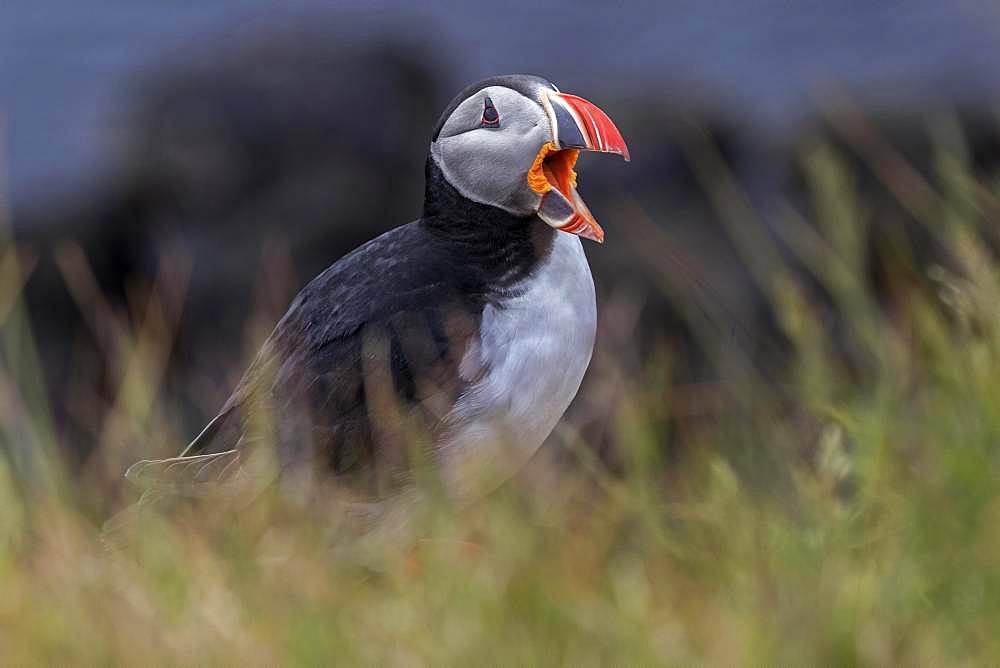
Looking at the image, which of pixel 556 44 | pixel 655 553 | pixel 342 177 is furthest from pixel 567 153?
pixel 556 44

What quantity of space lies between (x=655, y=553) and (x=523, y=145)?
3.23 feet

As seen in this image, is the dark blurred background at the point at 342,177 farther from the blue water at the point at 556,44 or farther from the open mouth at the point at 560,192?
the open mouth at the point at 560,192

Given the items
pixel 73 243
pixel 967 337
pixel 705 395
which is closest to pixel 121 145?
pixel 73 243

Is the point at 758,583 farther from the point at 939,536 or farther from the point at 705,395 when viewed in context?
the point at 705,395

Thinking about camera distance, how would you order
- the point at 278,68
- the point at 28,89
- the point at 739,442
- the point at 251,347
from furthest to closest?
the point at 28,89 → the point at 278,68 → the point at 251,347 → the point at 739,442

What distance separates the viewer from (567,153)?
3.46 metres

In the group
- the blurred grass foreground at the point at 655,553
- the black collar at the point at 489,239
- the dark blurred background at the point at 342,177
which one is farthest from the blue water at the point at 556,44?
the blurred grass foreground at the point at 655,553

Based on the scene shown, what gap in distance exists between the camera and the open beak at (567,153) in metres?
3.14

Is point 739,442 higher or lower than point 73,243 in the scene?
higher

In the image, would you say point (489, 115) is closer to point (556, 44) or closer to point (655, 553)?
point (655, 553)

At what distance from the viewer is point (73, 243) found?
10.0 m

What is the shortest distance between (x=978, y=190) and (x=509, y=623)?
1.57m

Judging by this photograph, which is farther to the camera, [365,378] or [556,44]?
[556,44]

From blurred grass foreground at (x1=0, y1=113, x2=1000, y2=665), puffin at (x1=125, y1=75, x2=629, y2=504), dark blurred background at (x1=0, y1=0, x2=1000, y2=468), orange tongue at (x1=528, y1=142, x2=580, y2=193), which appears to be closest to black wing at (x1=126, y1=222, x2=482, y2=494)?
puffin at (x1=125, y1=75, x2=629, y2=504)
